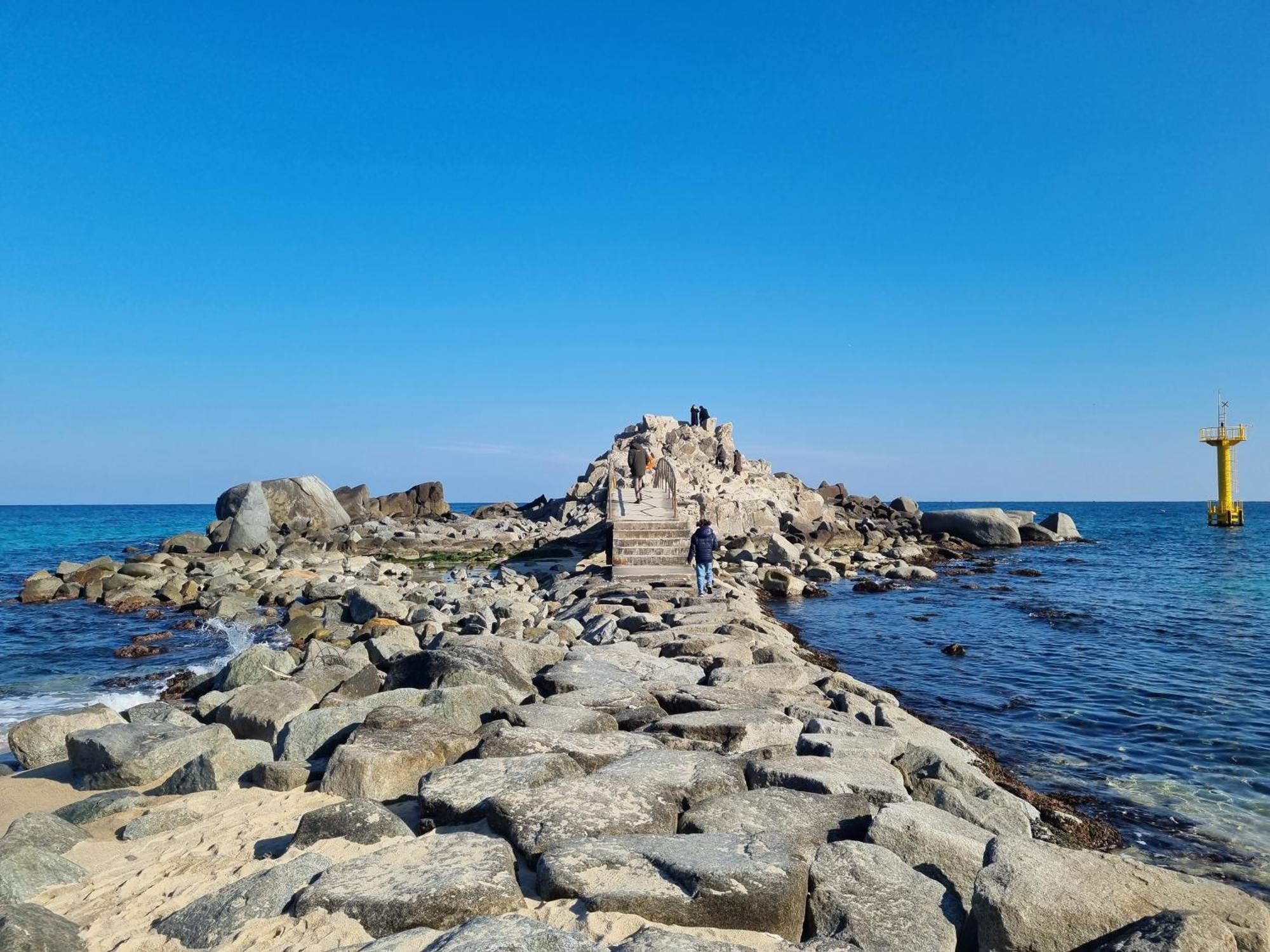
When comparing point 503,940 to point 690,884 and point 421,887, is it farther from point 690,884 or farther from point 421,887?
point 690,884

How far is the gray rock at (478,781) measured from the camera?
14.5 ft

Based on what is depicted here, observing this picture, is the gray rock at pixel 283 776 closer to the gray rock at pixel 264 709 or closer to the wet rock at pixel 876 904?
the gray rock at pixel 264 709

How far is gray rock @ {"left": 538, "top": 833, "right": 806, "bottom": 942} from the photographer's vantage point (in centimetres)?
340

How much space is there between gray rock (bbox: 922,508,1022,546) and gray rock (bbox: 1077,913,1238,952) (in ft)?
122

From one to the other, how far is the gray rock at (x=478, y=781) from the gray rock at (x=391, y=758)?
366mm

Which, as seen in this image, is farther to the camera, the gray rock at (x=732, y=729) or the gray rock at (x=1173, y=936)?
the gray rock at (x=732, y=729)

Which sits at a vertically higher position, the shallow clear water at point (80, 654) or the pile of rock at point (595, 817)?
the pile of rock at point (595, 817)

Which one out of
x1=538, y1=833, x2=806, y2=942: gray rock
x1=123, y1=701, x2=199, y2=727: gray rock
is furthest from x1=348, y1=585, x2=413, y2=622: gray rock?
x1=538, y1=833, x2=806, y2=942: gray rock

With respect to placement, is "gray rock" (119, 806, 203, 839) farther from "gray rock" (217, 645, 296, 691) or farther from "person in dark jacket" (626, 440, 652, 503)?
"person in dark jacket" (626, 440, 652, 503)

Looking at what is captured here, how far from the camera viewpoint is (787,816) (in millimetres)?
4332

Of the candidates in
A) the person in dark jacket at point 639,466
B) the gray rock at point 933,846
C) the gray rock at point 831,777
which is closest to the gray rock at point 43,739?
the gray rock at point 831,777

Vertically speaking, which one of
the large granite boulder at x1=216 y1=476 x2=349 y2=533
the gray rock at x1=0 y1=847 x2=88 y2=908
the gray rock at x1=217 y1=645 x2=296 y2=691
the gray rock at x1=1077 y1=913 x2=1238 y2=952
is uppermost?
the large granite boulder at x1=216 y1=476 x2=349 y2=533

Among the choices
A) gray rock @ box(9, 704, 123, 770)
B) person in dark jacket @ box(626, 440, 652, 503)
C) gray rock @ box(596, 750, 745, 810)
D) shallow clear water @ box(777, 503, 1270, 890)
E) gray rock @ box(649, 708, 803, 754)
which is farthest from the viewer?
person in dark jacket @ box(626, 440, 652, 503)

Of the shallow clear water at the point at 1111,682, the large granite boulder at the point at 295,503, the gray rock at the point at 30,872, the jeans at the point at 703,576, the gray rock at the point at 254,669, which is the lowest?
the shallow clear water at the point at 1111,682
